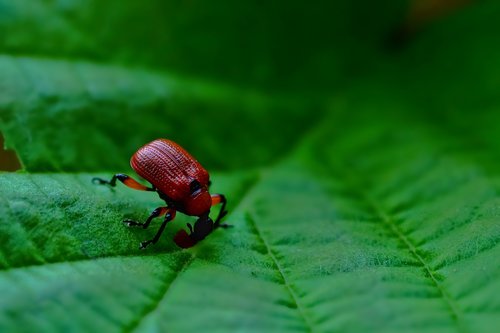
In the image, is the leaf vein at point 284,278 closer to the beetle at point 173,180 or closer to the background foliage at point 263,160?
the background foliage at point 263,160

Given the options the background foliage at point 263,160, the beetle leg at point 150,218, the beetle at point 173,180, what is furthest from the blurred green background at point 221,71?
the beetle leg at point 150,218

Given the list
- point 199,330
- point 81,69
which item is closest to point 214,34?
point 81,69

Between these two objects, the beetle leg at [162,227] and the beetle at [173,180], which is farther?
the beetle at [173,180]

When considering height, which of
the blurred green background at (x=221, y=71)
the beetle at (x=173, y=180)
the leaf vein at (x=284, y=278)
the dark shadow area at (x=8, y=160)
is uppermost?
the blurred green background at (x=221, y=71)

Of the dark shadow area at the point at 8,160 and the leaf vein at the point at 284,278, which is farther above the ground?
the dark shadow area at the point at 8,160

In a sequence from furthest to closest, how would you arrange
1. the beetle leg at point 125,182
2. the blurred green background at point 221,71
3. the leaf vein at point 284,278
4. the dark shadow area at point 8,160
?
the blurred green background at point 221,71
the beetle leg at point 125,182
the dark shadow area at point 8,160
the leaf vein at point 284,278

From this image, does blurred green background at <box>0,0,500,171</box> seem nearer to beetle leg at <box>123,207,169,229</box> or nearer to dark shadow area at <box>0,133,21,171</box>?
dark shadow area at <box>0,133,21,171</box>

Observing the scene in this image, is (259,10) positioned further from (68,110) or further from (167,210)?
(167,210)
